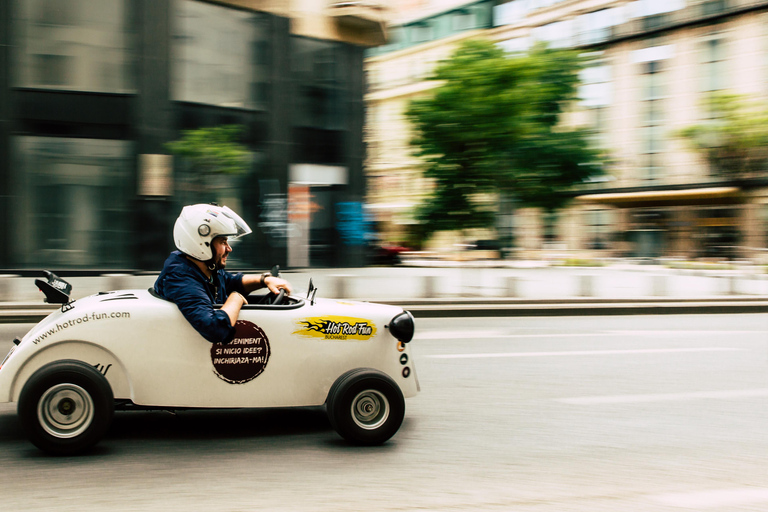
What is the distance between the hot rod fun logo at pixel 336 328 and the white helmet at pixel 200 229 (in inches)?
25.7

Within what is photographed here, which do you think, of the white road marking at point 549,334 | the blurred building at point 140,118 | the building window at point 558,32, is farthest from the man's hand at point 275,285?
the building window at point 558,32

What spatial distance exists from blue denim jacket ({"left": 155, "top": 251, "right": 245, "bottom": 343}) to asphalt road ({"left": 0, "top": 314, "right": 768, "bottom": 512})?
2.39ft

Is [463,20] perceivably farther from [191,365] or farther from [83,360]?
[83,360]

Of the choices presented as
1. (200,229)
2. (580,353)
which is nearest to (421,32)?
(580,353)

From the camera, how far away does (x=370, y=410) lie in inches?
169

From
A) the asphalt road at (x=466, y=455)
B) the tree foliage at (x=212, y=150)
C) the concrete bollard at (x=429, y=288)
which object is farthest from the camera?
the tree foliage at (x=212, y=150)

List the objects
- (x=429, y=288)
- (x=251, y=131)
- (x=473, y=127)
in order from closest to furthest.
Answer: (x=429, y=288) < (x=473, y=127) < (x=251, y=131)

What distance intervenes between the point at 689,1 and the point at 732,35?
3559mm

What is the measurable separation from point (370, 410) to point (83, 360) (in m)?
1.66

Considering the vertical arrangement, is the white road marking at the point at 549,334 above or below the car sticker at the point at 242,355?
below

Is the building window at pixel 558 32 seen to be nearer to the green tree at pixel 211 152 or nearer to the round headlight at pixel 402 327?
the green tree at pixel 211 152

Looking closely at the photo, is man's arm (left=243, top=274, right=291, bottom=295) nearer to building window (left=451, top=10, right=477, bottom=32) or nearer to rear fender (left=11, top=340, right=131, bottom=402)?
rear fender (left=11, top=340, right=131, bottom=402)

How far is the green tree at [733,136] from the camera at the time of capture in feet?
113

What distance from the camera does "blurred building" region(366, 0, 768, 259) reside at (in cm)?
3809
